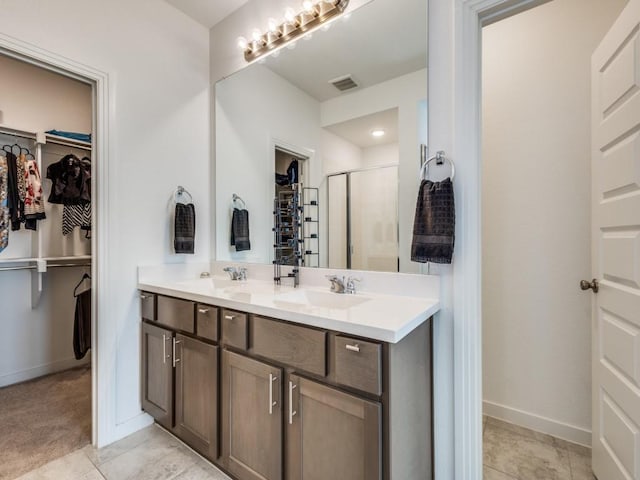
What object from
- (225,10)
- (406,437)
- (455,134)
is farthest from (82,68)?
(406,437)

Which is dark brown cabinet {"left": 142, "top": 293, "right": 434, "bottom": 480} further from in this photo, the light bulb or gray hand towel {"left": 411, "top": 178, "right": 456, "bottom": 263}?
the light bulb

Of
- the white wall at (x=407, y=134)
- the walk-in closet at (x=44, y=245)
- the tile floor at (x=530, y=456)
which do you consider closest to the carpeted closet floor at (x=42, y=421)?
the walk-in closet at (x=44, y=245)

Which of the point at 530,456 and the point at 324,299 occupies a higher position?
the point at 324,299

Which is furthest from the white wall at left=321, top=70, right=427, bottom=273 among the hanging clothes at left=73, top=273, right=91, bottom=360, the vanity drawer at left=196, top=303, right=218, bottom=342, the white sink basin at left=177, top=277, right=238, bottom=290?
the hanging clothes at left=73, top=273, right=91, bottom=360

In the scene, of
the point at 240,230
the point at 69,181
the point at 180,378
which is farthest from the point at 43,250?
the point at 180,378

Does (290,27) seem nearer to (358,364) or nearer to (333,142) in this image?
(333,142)

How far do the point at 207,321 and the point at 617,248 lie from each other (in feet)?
5.96

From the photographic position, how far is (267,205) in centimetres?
214

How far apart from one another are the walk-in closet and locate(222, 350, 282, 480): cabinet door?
1.29 metres

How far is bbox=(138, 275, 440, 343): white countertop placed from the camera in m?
1.05

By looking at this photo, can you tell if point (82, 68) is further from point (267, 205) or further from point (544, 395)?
point (544, 395)

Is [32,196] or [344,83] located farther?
[32,196]

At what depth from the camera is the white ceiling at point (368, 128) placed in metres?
1.59

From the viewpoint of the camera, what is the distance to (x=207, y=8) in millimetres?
2188
